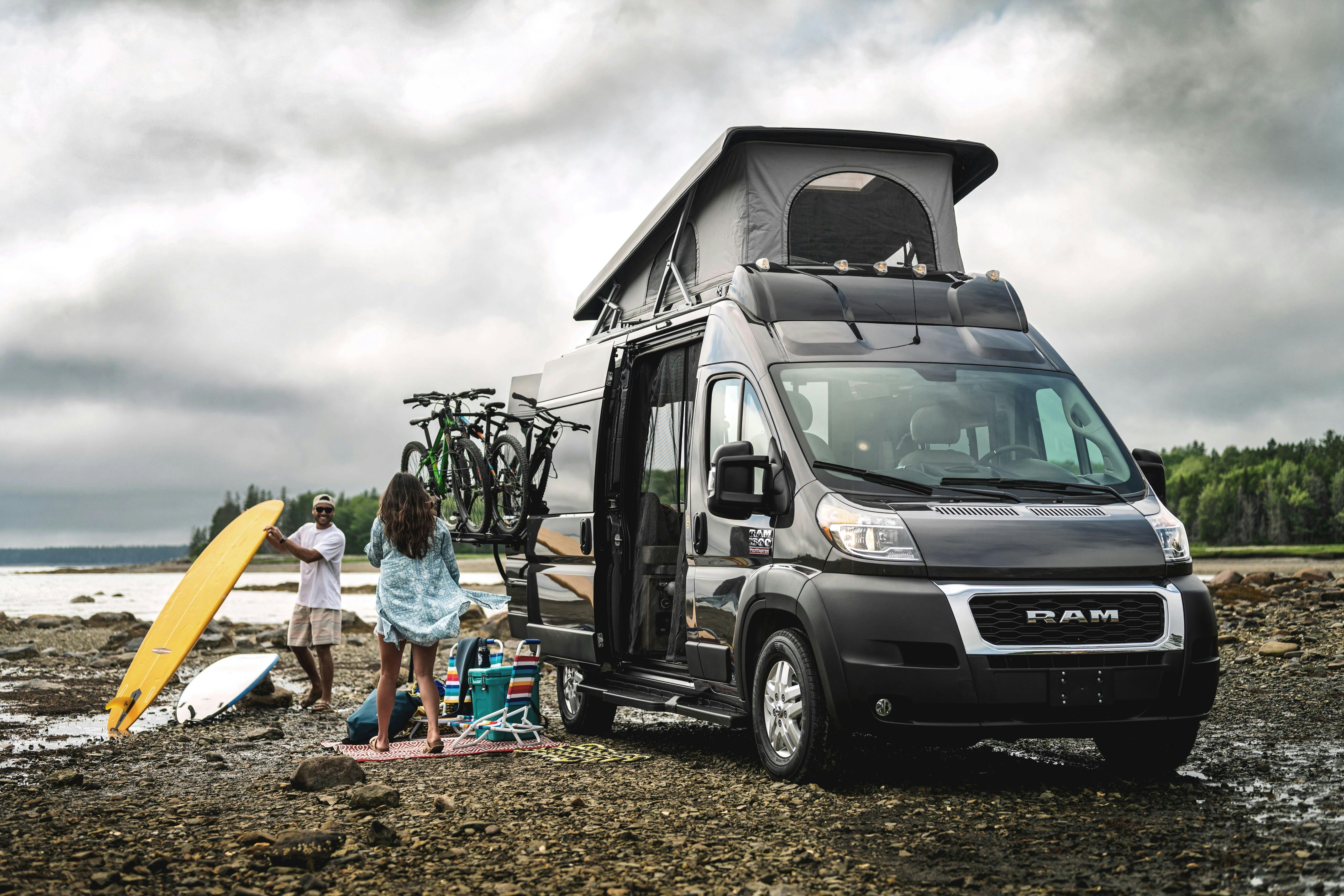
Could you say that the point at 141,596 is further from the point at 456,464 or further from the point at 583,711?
the point at 583,711

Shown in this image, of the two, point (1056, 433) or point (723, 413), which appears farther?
point (723, 413)

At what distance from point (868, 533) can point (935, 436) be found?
1.07 metres

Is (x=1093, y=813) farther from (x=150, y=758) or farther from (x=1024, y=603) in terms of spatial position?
(x=150, y=758)

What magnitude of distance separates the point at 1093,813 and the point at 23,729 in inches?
359

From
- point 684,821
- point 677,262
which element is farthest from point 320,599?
point 684,821

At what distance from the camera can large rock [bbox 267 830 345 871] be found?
5156 millimetres

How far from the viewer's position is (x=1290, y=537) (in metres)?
120

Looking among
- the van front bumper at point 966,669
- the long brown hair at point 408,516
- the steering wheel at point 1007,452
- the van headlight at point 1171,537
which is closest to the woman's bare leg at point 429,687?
the long brown hair at point 408,516

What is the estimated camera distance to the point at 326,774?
23.9 ft

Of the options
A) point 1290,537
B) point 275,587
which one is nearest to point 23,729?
point 275,587

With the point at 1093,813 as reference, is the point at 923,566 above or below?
above

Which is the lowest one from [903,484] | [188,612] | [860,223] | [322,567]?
[188,612]

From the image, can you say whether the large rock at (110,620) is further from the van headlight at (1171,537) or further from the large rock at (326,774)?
the van headlight at (1171,537)

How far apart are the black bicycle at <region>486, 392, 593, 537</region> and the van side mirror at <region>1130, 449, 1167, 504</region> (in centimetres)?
413
